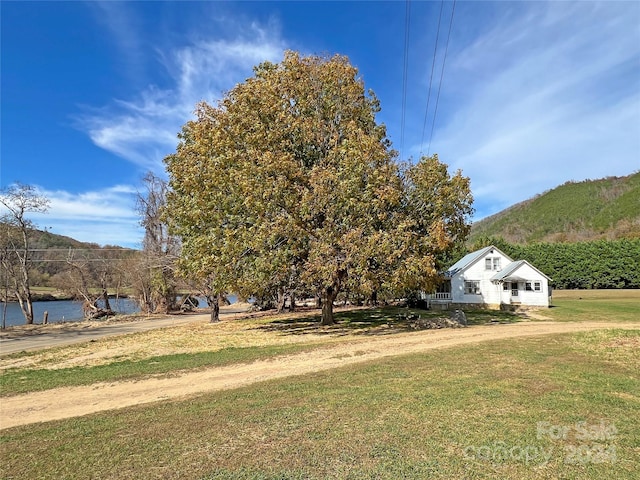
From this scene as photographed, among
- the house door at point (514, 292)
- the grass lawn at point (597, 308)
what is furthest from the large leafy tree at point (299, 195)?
the house door at point (514, 292)

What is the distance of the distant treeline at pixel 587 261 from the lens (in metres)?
42.8

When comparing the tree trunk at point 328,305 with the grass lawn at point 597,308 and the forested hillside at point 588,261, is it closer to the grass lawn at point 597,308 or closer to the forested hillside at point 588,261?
the grass lawn at point 597,308

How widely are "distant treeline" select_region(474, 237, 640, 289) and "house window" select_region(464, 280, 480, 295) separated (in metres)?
13.5

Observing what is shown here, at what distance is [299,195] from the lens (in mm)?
17469

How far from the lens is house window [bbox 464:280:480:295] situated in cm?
3438

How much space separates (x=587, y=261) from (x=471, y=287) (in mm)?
19277

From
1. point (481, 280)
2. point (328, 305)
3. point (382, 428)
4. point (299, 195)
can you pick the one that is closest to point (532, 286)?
point (481, 280)

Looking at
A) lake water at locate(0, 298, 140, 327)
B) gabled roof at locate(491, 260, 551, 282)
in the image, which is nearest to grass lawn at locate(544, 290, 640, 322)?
gabled roof at locate(491, 260, 551, 282)

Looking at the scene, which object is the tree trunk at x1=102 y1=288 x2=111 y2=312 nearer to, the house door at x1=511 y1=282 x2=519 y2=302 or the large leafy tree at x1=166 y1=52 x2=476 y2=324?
the large leafy tree at x1=166 y1=52 x2=476 y2=324

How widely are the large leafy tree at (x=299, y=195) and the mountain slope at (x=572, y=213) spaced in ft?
211

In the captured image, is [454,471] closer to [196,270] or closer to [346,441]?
[346,441]

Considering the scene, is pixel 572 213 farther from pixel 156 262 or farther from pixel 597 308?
pixel 156 262

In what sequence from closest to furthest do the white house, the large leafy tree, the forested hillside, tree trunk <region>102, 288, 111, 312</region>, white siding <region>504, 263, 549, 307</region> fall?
the large leafy tree → white siding <region>504, 263, 549, 307</region> → the white house → tree trunk <region>102, 288, 111, 312</region> → the forested hillside

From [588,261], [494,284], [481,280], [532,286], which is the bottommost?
[532,286]
